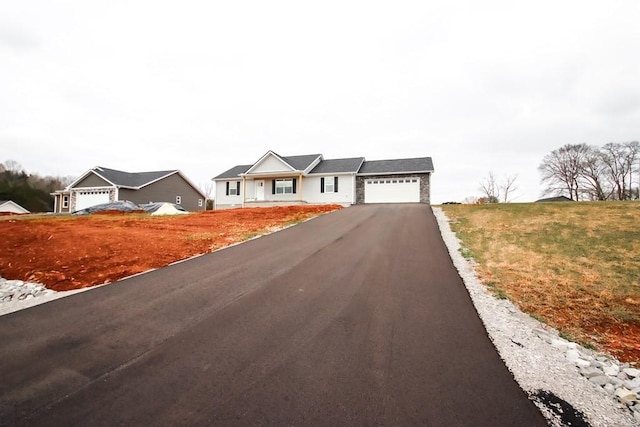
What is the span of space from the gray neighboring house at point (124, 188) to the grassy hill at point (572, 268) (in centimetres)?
2998

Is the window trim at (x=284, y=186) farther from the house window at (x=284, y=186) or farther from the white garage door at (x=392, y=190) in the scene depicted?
the white garage door at (x=392, y=190)

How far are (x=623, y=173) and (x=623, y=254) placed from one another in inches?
1738

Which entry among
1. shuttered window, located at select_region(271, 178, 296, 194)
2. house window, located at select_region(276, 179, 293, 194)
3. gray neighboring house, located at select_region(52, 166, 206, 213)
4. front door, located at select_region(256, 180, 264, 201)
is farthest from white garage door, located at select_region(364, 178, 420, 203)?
gray neighboring house, located at select_region(52, 166, 206, 213)

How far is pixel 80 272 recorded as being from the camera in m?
5.96

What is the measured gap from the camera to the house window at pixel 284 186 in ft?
83.6

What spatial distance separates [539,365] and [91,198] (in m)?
35.6

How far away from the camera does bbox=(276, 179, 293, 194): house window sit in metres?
25.5

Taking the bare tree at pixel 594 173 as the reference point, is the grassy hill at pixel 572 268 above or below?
below

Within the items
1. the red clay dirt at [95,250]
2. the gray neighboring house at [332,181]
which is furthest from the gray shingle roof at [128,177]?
the red clay dirt at [95,250]

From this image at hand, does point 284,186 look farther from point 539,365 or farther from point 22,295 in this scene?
point 539,365

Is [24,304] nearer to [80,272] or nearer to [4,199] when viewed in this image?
[80,272]

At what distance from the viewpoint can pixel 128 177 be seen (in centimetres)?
2970

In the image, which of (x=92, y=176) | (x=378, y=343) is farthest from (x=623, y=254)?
(x=92, y=176)

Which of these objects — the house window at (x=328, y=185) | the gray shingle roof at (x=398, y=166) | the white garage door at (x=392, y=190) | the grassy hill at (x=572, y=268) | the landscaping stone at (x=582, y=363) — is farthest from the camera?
the house window at (x=328, y=185)
